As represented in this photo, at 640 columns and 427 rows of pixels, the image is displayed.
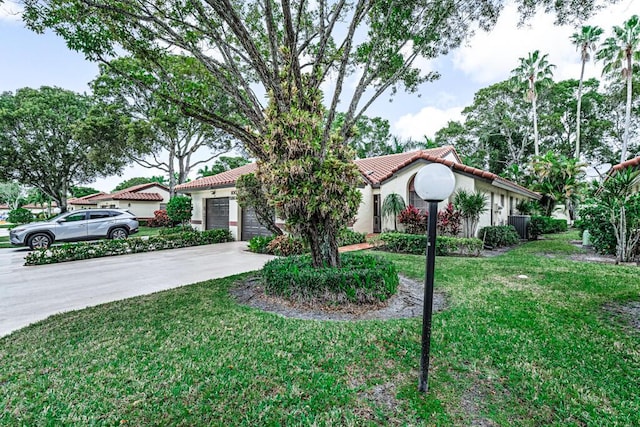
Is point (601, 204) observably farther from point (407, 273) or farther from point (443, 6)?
point (443, 6)

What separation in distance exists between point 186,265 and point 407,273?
6.32 meters

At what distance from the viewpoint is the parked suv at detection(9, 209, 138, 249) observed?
460 inches

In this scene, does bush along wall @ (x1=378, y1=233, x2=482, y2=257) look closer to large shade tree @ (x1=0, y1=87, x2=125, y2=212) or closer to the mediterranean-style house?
large shade tree @ (x1=0, y1=87, x2=125, y2=212)

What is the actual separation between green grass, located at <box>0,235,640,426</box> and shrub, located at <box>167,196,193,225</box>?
1231 centimetres

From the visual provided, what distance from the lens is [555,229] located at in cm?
1948

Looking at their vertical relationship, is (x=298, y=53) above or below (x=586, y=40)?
Result: below

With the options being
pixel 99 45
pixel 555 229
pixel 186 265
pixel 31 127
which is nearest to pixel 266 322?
pixel 186 265

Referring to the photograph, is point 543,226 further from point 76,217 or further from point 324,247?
point 76,217

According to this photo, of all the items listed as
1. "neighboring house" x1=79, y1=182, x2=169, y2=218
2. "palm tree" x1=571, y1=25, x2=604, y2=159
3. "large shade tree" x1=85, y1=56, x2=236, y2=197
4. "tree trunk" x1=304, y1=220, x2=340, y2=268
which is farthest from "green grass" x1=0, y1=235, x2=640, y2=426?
"palm tree" x1=571, y1=25, x2=604, y2=159

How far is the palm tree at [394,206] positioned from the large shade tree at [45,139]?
19764mm

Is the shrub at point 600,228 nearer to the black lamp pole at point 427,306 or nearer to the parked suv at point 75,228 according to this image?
the black lamp pole at point 427,306

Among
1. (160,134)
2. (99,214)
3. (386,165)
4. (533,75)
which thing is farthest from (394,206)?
(533,75)

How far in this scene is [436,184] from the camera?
267 centimetres

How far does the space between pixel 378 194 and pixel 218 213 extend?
852 cm
